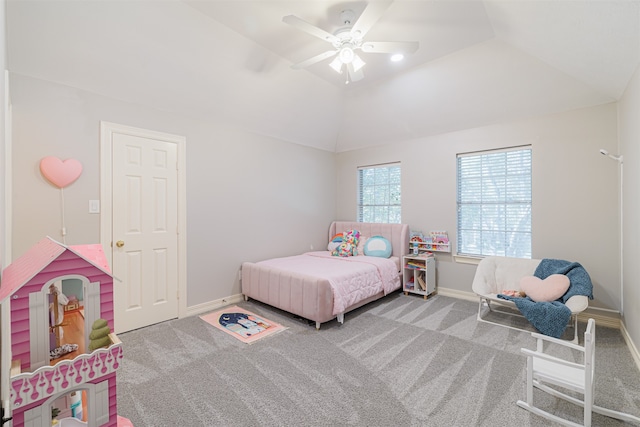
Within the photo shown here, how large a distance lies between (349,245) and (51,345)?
152 inches

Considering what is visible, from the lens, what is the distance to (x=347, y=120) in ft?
15.9

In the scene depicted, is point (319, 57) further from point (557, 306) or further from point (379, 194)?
point (557, 306)

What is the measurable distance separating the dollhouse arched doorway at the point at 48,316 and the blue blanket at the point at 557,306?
11.2 feet

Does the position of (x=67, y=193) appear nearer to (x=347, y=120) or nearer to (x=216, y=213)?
(x=216, y=213)

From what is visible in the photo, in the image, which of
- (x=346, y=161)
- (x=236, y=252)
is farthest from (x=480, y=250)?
(x=236, y=252)

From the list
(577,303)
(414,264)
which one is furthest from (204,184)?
(577,303)

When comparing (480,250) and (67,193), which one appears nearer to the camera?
(67,193)

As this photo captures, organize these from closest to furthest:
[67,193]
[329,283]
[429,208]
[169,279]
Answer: [67,193] → [329,283] → [169,279] → [429,208]

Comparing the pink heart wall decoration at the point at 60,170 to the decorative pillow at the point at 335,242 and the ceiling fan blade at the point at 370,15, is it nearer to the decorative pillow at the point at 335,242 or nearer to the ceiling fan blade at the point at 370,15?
the ceiling fan blade at the point at 370,15

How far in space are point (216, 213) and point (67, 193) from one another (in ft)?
4.91

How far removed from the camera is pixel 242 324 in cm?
317

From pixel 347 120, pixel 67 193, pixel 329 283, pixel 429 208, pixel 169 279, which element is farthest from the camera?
pixel 347 120

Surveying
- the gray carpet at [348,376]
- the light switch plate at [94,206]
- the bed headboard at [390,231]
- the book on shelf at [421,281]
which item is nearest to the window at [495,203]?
the book on shelf at [421,281]

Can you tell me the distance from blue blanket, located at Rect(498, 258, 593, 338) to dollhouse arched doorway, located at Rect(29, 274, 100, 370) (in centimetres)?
342
